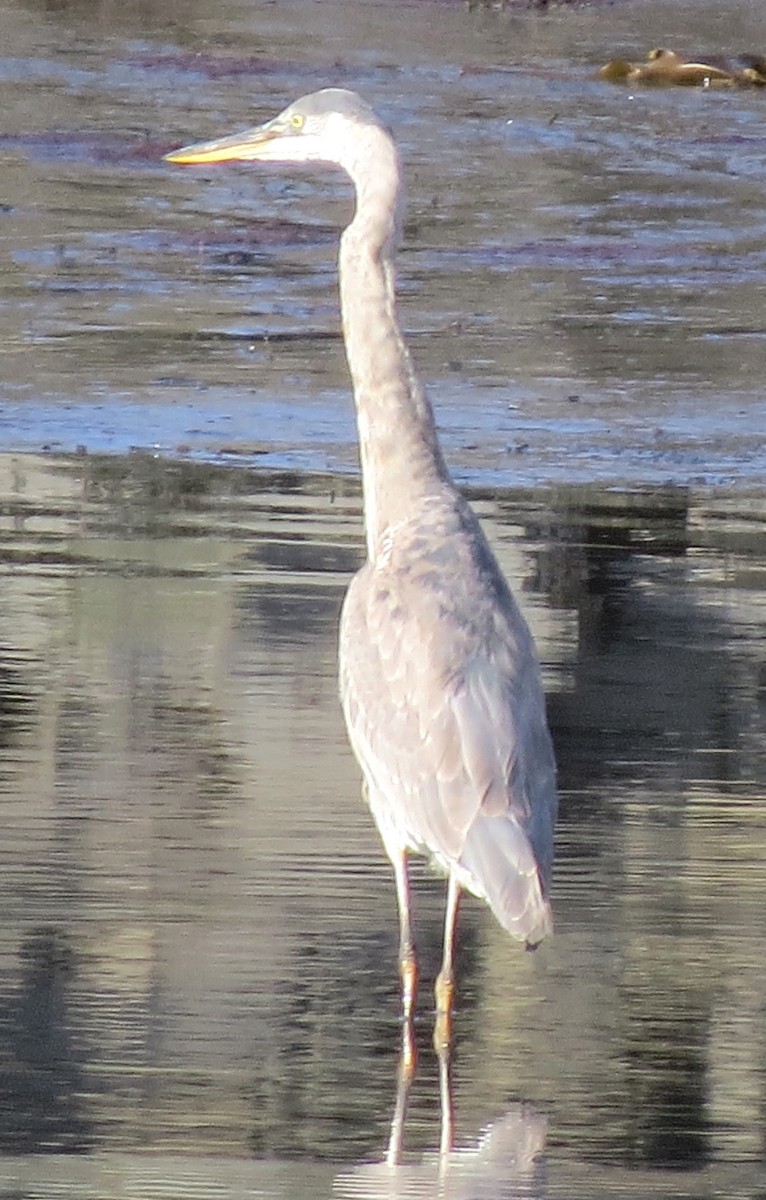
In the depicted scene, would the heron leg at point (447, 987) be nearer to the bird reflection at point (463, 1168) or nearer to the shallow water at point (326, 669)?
the shallow water at point (326, 669)

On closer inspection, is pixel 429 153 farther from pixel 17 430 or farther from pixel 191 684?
pixel 191 684

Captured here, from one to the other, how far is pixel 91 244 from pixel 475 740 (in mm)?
10875

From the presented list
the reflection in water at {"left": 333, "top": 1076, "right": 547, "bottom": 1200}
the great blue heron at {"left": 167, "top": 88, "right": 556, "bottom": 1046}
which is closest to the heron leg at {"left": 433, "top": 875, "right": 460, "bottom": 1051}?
the great blue heron at {"left": 167, "top": 88, "right": 556, "bottom": 1046}

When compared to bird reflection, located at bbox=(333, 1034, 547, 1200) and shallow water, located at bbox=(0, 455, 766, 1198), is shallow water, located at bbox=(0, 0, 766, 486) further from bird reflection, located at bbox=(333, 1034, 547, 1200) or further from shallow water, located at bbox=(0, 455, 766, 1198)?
bird reflection, located at bbox=(333, 1034, 547, 1200)

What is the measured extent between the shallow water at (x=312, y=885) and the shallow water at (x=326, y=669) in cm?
2

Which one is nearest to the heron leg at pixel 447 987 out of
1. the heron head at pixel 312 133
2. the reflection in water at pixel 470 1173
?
the reflection in water at pixel 470 1173

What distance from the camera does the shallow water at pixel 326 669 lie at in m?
5.45

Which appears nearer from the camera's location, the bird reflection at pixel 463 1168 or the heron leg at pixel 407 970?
the bird reflection at pixel 463 1168

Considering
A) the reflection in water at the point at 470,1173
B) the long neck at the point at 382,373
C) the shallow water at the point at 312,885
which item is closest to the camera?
the reflection in water at the point at 470,1173

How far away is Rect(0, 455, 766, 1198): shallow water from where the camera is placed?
5281 mm

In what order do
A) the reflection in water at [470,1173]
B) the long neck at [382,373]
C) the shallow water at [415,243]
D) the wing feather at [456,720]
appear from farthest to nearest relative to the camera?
the shallow water at [415,243], the long neck at [382,373], the wing feather at [456,720], the reflection in water at [470,1173]

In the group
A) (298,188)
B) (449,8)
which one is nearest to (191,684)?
(298,188)

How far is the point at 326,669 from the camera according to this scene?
8.72 metres

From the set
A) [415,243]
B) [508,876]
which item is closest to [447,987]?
[508,876]
